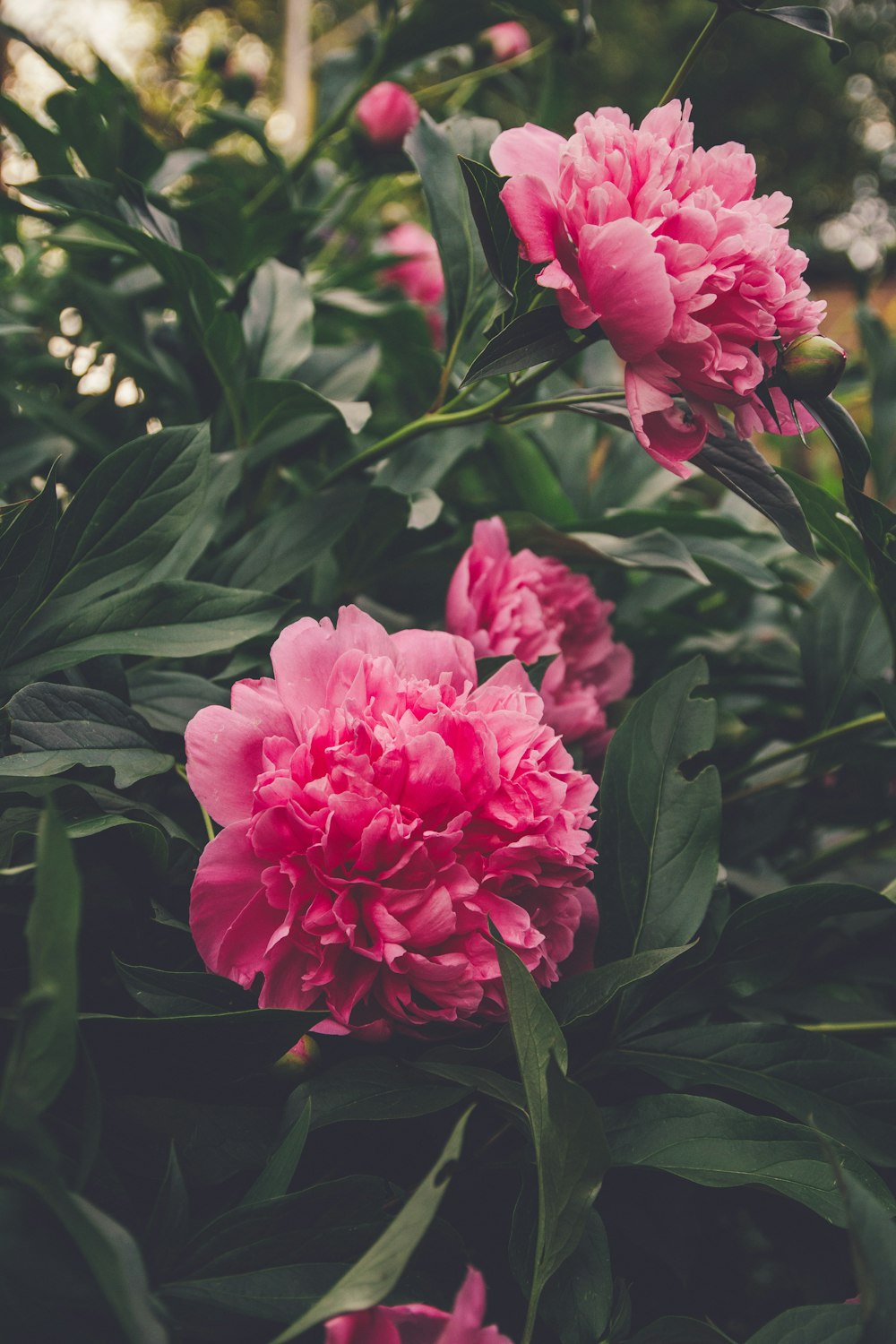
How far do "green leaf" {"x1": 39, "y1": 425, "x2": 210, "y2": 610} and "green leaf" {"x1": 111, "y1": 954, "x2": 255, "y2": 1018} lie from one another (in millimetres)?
197

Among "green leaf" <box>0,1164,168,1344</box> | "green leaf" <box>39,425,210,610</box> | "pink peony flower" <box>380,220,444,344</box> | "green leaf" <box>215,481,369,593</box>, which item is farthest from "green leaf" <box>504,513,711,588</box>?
"pink peony flower" <box>380,220,444,344</box>

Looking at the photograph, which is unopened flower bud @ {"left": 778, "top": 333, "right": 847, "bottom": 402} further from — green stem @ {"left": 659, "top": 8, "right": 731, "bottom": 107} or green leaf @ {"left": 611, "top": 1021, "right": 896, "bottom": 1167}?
green leaf @ {"left": 611, "top": 1021, "right": 896, "bottom": 1167}

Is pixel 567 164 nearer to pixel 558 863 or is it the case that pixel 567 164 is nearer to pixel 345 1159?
pixel 558 863

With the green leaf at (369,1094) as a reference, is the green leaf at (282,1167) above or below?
above

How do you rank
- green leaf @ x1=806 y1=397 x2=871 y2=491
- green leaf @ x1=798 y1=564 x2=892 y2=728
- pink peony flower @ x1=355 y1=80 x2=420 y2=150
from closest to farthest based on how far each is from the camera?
green leaf @ x1=806 y1=397 x2=871 y2=491 < green leaf @ x1=798 y1=564 x2=892 y2=728 < pink peony flower @ x1=355 y1=80 x2=420 y2=150

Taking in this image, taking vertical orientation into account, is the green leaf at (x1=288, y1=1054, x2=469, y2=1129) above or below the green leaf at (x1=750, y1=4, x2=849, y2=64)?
below

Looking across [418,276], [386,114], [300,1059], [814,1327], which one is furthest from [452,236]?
[418,276]

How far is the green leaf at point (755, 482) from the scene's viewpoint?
0.46 m

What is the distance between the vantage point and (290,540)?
21.9 inches

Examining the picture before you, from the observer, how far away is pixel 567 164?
1.34ft

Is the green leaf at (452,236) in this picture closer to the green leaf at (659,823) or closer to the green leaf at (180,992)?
the green leaf at (659,823)

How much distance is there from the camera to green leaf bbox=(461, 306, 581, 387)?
1.41ft

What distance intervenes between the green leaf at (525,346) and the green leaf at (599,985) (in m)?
0.27

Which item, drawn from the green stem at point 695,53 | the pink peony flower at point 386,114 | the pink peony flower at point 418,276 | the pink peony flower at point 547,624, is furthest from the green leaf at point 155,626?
the pink peony flower at point 418,276
